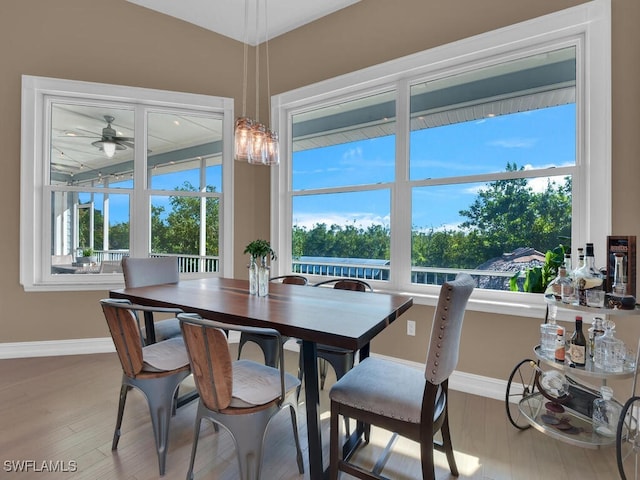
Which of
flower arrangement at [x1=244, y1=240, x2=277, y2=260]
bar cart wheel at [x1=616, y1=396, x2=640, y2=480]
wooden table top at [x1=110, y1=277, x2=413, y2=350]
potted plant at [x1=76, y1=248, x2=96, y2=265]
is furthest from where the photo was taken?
potted plant at [x1=76, y1=248, x2=96, y2=265]

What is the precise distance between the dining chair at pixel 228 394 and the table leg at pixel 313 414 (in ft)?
0.39

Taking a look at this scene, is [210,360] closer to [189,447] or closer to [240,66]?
[189,447]

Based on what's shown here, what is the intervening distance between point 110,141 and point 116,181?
1.47 ft

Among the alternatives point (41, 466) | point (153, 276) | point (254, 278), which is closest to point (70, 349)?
point (153, 276)

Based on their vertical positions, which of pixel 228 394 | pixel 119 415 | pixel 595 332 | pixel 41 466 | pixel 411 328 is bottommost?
pixel 41 466

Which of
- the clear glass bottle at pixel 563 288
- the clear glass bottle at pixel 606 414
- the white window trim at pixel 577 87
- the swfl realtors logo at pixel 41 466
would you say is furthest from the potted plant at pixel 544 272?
the swfl realtors logo at pixel 41 466

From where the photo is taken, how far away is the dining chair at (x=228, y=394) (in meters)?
1.35

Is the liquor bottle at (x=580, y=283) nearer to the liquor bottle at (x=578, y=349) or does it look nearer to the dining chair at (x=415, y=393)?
the liquor bottle at (x=578, y=349)

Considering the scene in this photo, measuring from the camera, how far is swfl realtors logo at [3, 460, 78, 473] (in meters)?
1.72

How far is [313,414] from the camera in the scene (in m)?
1.53

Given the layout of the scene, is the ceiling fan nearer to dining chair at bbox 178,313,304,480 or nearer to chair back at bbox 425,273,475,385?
dining chair at bbox 178,313,304,480

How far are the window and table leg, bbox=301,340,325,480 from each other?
257 centimetres

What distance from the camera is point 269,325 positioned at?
1.52m

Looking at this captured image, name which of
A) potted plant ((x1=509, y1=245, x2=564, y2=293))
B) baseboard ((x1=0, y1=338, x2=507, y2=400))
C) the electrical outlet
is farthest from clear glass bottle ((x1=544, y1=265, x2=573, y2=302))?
the electrical outlet
